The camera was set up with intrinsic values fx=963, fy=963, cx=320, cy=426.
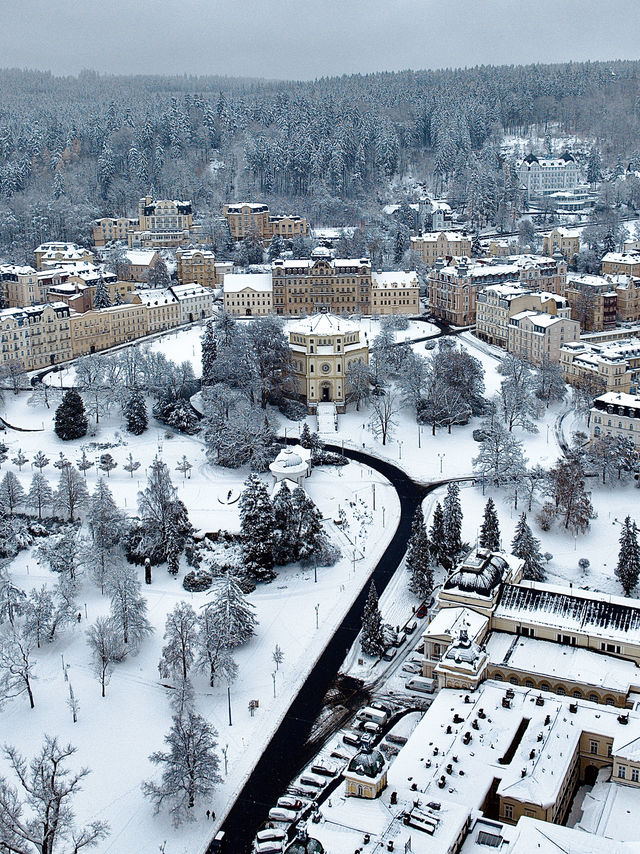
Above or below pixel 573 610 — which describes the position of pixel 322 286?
above

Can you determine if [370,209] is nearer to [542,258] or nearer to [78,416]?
[542,258]

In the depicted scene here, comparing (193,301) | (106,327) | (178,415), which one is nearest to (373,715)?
(178,415)

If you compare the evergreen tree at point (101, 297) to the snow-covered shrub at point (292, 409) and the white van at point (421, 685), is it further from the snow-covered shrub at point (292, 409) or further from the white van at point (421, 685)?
the white van at point (421, 685)

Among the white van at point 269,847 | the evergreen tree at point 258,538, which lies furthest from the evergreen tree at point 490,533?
the white van at point 269,847


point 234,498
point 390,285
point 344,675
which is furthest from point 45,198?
point 344,675

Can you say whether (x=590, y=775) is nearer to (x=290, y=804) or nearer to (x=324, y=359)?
(x=290, y=804)
